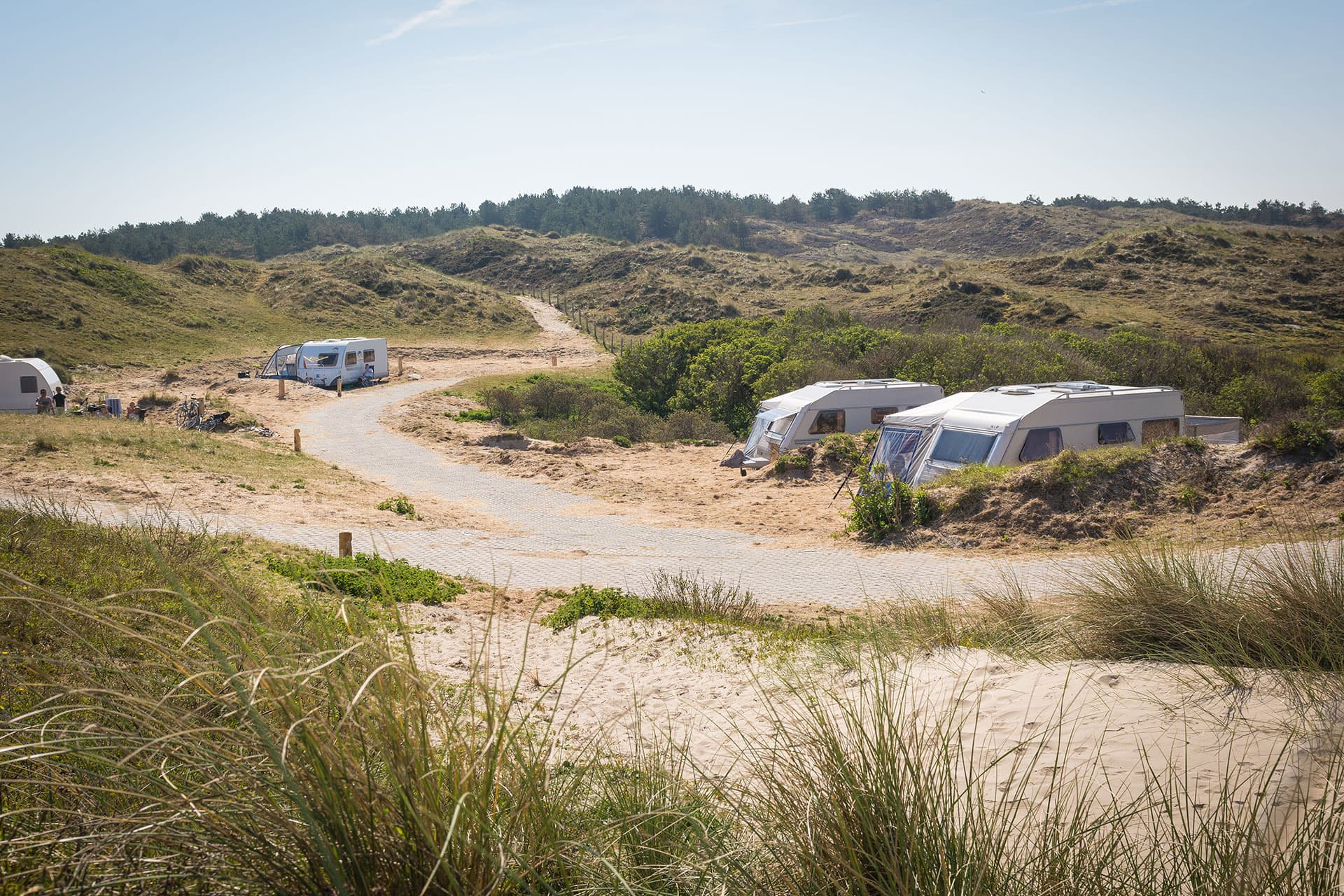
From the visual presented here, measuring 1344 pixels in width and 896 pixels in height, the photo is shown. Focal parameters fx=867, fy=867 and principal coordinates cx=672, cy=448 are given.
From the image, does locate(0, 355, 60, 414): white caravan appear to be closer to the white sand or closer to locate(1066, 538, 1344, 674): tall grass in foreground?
the white sand

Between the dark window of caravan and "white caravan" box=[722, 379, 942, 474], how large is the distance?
393 cm

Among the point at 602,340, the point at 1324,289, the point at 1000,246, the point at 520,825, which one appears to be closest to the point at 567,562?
the point at 520,825

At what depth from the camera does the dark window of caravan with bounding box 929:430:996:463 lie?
1341 cm

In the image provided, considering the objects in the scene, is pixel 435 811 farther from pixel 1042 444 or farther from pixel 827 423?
pixel 827 423

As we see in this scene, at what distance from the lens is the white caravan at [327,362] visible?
33625mm

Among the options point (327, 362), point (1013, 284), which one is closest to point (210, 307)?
point (327, 362)

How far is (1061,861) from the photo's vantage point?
2.59 meters

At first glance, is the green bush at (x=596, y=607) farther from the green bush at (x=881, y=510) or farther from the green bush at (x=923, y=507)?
the green bush at (x=923, y=507)

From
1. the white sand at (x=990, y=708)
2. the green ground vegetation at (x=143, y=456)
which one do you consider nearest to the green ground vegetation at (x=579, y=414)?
the green ground vegetation at (x=143, y=456)

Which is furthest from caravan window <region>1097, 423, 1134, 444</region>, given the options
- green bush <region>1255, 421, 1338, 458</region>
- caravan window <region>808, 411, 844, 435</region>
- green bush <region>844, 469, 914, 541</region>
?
caravan window <region>808, 411, 844, 435</region>

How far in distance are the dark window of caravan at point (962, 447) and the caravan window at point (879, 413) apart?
437cm

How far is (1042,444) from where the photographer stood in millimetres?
13297

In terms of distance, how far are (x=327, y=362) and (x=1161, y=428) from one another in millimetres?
29003

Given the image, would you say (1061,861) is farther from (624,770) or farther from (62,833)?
(62,833)
